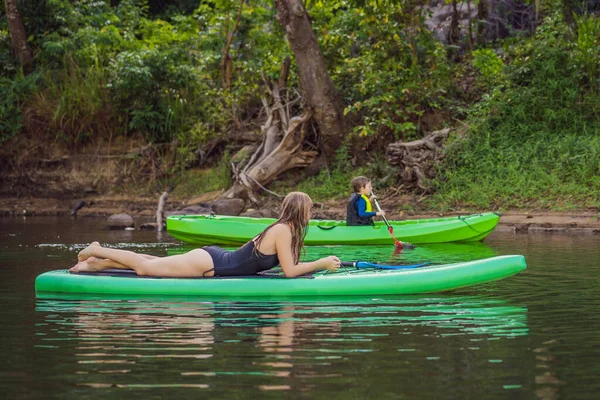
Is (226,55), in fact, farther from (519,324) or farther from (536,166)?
(519,324)

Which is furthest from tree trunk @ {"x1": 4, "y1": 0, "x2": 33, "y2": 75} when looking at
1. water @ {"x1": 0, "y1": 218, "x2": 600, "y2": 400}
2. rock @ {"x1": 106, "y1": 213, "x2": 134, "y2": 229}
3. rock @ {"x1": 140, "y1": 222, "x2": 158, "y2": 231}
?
water @ {"x1": 0, "y1": 218, "x2": 600, "y2": 400}

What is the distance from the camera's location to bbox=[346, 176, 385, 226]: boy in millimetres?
13421

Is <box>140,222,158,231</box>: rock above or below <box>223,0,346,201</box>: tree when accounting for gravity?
below

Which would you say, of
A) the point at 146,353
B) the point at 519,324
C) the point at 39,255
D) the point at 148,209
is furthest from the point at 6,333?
the point at 148,209

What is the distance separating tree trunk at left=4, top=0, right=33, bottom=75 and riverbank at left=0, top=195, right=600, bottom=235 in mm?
3562

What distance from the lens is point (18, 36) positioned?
2369 centimetres

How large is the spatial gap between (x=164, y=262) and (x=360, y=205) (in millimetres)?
5593

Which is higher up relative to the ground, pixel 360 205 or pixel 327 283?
pixel 360 205

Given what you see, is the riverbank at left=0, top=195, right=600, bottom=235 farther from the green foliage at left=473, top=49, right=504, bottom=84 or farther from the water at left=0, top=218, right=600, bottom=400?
the water at left=0, top=218, right=600, bottom=400

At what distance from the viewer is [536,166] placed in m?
18.0

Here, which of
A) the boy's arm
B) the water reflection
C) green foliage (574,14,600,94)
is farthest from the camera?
green foliage (574,14,600,94)

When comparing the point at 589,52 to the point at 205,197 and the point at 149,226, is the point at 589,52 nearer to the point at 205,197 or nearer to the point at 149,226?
the point at 205,197

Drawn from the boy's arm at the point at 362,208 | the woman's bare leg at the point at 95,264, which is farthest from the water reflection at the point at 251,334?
the boy's arm at the point at 362,208

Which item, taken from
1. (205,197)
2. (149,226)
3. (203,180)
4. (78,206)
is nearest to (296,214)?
(149,226)
